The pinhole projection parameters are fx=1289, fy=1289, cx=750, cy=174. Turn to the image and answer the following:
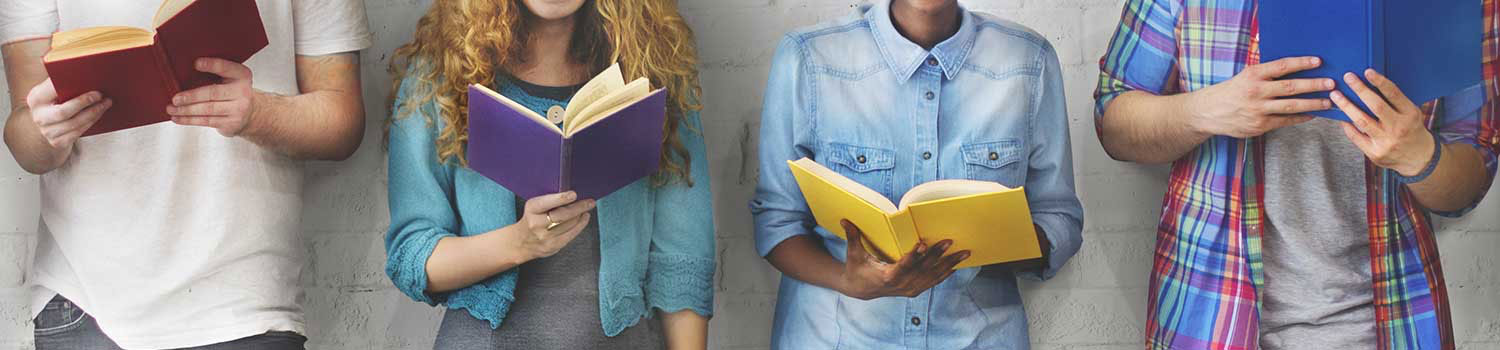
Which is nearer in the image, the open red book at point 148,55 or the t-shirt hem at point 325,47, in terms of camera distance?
the open red book at point 148,55

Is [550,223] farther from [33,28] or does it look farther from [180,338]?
[33,28]

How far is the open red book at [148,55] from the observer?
5.36 feet

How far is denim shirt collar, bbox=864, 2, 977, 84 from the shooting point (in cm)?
Answer: 201

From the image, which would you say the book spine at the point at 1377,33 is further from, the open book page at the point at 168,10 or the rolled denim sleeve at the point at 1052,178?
the open book page at the point at 168,10

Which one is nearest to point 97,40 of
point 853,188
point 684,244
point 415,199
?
point 415,199

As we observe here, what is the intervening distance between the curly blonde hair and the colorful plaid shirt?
2.38ft

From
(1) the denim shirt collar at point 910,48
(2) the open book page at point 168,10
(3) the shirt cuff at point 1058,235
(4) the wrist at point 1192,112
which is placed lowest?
(3) the shirt cuff at point 1058,235

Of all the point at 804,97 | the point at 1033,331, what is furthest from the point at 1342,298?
the point at 804,97

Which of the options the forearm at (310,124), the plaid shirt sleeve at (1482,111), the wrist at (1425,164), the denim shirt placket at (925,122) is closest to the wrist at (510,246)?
the forearm at (310,124)

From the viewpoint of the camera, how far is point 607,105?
1.68 m

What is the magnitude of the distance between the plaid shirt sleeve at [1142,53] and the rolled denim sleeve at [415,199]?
105cm

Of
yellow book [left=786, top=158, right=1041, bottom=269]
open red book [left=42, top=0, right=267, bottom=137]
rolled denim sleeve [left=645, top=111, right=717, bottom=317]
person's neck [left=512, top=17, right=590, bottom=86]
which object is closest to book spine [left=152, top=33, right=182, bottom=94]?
open red book [left=42, top=0, right=267, bottom=137]

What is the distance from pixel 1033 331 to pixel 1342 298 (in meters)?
0.55

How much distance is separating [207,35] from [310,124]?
0.33 metres
